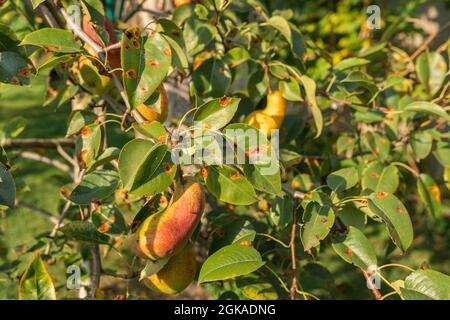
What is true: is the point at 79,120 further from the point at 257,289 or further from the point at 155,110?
the point at 257,289

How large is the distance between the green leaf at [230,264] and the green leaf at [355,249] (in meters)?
0.14

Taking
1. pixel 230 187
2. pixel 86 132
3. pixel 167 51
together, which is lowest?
pixel 230 187

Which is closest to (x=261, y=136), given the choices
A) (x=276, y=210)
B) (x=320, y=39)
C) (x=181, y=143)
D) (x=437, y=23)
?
(x=181, y=143)

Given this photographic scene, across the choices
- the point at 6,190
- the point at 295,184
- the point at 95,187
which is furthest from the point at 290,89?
the point at 6,190

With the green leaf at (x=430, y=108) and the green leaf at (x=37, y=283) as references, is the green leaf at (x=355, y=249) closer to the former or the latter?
the green leaf at (x=430, y=108)

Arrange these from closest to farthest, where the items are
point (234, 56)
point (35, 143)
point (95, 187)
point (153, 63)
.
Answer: point (153, 63), point (95, 187), point (234, 56), point (35, 143)

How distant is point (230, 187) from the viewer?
773 millimetres

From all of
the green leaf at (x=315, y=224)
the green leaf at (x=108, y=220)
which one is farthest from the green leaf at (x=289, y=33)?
the green leaf at (x=108, y=220)

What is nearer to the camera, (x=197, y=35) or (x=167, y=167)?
(x=167, y=167)

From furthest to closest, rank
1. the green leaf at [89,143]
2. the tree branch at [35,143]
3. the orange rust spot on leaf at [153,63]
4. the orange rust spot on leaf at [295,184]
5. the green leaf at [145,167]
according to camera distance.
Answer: the tree branch at [35,143]
the orange rust spot on leaf at [295,184]
the green leaf at [89,143]
the orange rust spot on leaf at [153,63]
the green leaf at [145,167]

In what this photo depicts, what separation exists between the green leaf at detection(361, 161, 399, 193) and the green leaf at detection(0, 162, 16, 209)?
0.65 m

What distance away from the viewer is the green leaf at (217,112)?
76 centimetres

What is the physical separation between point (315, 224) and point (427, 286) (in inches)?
7.3
